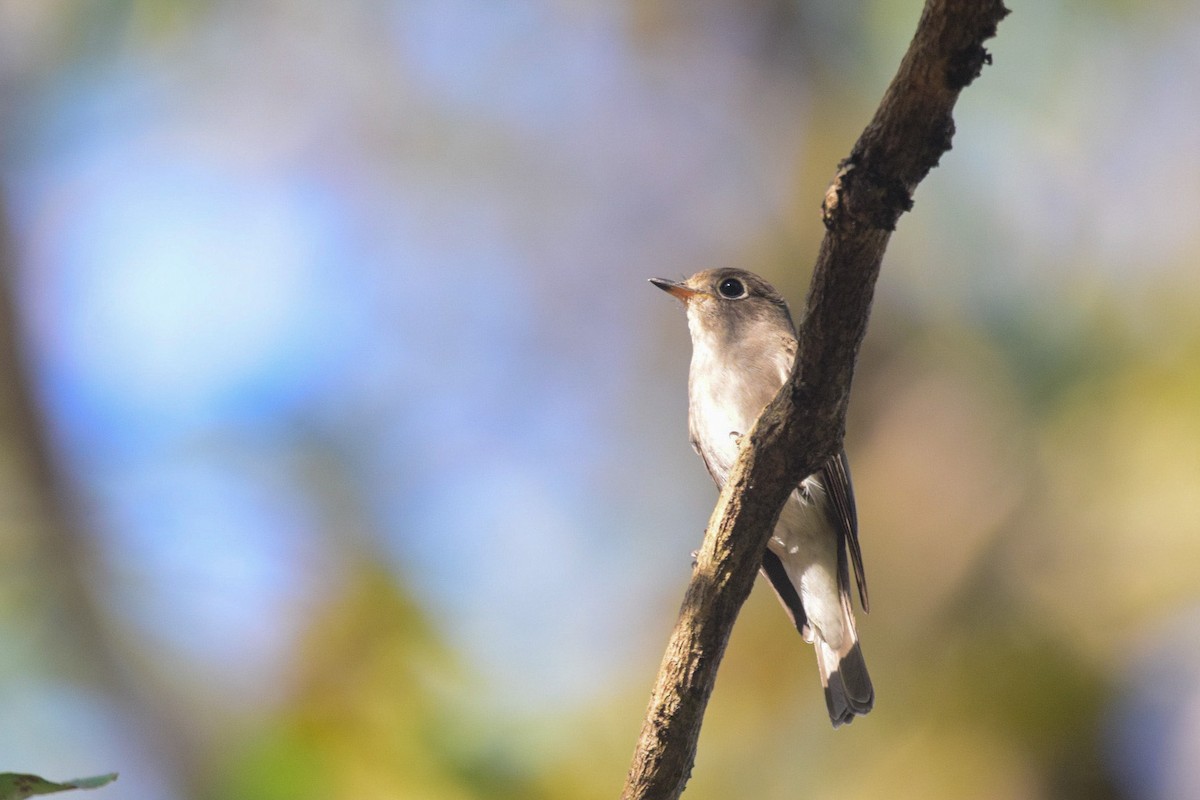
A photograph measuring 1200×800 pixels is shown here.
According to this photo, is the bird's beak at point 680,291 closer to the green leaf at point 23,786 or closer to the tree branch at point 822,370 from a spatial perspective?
the tree branch at point 822,370

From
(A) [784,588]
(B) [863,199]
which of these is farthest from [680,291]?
(B) [863,199]

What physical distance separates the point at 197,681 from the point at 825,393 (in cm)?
661

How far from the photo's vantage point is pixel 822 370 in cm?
262

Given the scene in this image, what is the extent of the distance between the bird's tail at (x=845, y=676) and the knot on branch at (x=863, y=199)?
10.2 feet

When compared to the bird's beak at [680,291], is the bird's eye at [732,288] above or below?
below

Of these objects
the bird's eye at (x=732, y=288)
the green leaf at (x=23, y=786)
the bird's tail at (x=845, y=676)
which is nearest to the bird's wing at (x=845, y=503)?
the bird's tail at (x=845, y=676)

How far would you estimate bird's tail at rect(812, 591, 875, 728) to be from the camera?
4.94 metres

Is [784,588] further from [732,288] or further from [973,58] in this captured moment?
[973,58]

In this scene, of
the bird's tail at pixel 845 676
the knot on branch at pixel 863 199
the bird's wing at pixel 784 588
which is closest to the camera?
the knot on branch at pixel 863 199

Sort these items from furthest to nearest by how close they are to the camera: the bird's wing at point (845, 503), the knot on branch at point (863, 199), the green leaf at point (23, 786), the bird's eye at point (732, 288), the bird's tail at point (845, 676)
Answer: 1. the bird's eye at point (732, 288)
2. the bird's tail at point (845, 676)
3. the bird's wing at point (845, 503)
4. the knot on branch at point (863, 199)
5. the green leaf at point (23, 786)

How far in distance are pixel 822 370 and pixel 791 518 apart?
2.56 meters

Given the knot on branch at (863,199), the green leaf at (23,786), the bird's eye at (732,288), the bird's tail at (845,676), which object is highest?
the bird's eye at (732,288)

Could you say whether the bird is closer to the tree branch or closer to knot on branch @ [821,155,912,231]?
the tree branch

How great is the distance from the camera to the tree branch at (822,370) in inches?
86.2
